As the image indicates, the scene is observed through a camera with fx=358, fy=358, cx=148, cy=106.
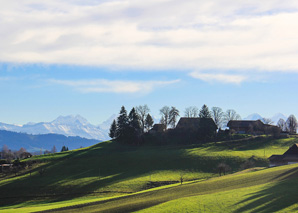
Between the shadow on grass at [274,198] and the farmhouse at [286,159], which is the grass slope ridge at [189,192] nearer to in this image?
the shadow on grass at [274,198]

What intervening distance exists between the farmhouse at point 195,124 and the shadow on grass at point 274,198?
82.4 m

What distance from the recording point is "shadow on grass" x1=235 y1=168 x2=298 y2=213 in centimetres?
4488

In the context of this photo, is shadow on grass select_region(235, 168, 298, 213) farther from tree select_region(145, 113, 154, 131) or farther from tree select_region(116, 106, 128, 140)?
tree select_region(145, 113, 154, 131)

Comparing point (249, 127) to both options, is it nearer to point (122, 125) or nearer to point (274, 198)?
point (122, 125)

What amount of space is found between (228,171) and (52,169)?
51842 mm

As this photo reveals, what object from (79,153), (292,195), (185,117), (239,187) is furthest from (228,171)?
(185,117)

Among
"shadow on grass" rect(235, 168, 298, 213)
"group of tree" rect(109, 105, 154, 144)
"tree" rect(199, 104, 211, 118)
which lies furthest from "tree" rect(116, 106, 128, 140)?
"shadow on grass" rect(235, 168, 298, 213)

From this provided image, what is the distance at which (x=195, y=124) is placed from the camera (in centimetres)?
15575

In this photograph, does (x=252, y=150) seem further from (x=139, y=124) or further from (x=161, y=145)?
(x=139, y=124)

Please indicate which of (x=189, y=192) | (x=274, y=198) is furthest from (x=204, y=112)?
(x=274, y=198)

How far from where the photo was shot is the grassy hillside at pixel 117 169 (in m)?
85.8

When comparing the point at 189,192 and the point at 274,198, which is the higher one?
the point at 274,198

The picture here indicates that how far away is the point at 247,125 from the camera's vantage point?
166 metres

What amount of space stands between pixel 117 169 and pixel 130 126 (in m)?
38.3
